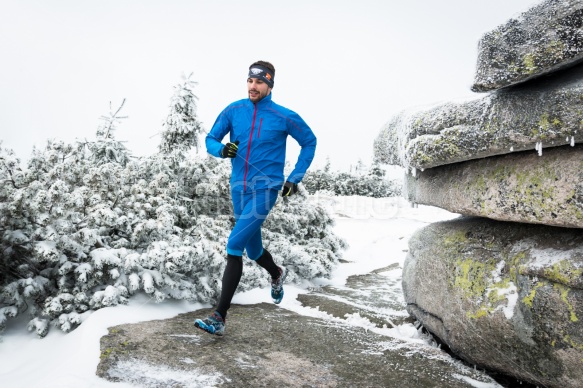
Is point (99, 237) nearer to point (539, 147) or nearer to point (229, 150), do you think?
point (229, 150)

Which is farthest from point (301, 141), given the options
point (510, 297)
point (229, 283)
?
point (510, 297)

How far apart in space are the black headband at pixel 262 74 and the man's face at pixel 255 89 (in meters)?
0.04

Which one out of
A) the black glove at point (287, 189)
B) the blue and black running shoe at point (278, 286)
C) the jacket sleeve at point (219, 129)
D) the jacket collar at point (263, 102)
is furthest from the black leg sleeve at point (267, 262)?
the jacket collar at point (263, 102)

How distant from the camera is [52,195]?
3.85m

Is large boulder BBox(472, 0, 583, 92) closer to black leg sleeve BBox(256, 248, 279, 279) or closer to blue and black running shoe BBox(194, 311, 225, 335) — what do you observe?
black leg sleeve BBox(256, 248, 279, 279)

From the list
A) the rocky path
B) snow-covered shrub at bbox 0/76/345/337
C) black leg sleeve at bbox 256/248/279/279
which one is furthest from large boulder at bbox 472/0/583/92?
snow-covered shrub at bbox 0/76/345/337

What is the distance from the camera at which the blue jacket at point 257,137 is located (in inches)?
145

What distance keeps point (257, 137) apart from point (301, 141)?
1.82 ft

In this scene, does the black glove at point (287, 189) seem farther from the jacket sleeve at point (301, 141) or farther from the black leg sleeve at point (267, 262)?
the black leg sleeve at point (267, 262)

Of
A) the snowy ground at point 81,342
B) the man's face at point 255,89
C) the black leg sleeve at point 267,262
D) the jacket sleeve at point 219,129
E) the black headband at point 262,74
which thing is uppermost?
the black headband at point 262,74

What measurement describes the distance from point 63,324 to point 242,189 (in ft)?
6.41

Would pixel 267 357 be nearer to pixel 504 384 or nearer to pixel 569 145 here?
pixel 504 384

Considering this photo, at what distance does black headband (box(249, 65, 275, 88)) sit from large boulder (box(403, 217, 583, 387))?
2273mm

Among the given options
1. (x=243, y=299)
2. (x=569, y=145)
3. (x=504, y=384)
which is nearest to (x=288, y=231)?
(x=243, y=299)
